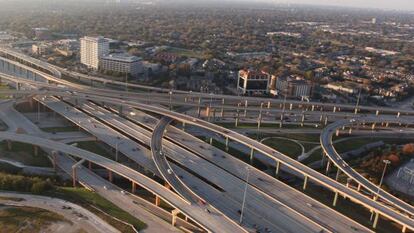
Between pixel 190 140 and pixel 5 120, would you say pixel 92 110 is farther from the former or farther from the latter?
pixel 190 140

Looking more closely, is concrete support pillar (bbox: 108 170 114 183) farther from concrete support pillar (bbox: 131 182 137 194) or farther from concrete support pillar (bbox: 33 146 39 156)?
concrete support pillar (bbox: 33 146 39 156)

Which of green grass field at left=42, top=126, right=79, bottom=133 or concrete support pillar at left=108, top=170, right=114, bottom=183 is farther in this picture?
green grass field at left=42, top=126, right=79, bottom=133

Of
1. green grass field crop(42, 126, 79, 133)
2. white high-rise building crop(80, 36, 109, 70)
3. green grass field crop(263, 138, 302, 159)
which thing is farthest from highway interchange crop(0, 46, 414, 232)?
white high-rise building crop(80, 36, 109, 70)

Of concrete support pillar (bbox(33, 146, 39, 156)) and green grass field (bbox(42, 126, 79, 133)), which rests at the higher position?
green grass field (bbox(42, 126, 79, 133))

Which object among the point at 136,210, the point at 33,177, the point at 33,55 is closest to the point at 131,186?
the point at 136,210

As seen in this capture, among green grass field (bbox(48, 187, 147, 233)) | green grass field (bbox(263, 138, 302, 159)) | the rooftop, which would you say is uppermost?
the rooftop

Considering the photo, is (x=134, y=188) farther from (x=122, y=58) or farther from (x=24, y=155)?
(x=122, y=58)

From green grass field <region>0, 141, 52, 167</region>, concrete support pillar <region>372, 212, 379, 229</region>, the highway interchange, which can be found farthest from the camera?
green grass field <region>0, 141, 52, 167</region>

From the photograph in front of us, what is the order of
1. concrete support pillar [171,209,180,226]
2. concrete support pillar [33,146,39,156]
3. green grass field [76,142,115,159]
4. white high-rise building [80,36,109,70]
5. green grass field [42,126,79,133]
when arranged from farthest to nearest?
white high-rise building [80,36,109,70]
green grass field [42,126,79,133]
green grass field [76,142,115,159]
concrete support pillar [33,146,39,156]
concrete support pillar [171,209,180,226]
